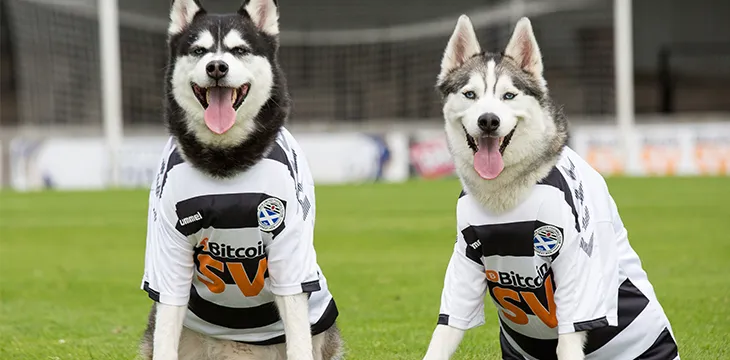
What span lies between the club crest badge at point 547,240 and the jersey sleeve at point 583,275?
0.03 meters

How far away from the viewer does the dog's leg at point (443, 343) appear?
17.3 ft

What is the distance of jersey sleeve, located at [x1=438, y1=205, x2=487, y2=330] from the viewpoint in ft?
17.3

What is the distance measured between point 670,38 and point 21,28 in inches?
896

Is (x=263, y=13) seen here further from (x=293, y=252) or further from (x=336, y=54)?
(x=336, y=54)

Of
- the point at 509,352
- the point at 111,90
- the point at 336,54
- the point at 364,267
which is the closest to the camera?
the point at 509,352

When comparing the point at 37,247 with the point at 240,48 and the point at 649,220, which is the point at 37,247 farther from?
the point at 240,48

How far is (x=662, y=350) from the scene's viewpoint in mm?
5496

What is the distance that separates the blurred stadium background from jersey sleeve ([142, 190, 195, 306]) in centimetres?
1770

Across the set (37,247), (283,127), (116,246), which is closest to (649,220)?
(116,246)

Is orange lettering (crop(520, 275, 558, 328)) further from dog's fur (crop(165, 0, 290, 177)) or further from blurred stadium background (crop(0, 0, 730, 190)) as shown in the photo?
blurred stadium background (crop(0, 0, 730, 190))

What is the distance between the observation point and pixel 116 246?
14867 mm

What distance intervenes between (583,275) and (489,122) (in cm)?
86

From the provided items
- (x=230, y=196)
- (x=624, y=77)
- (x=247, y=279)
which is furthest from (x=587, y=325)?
(x=624, y=77)

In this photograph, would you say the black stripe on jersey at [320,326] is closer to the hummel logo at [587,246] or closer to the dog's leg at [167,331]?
the dog's leg at [167,331]
